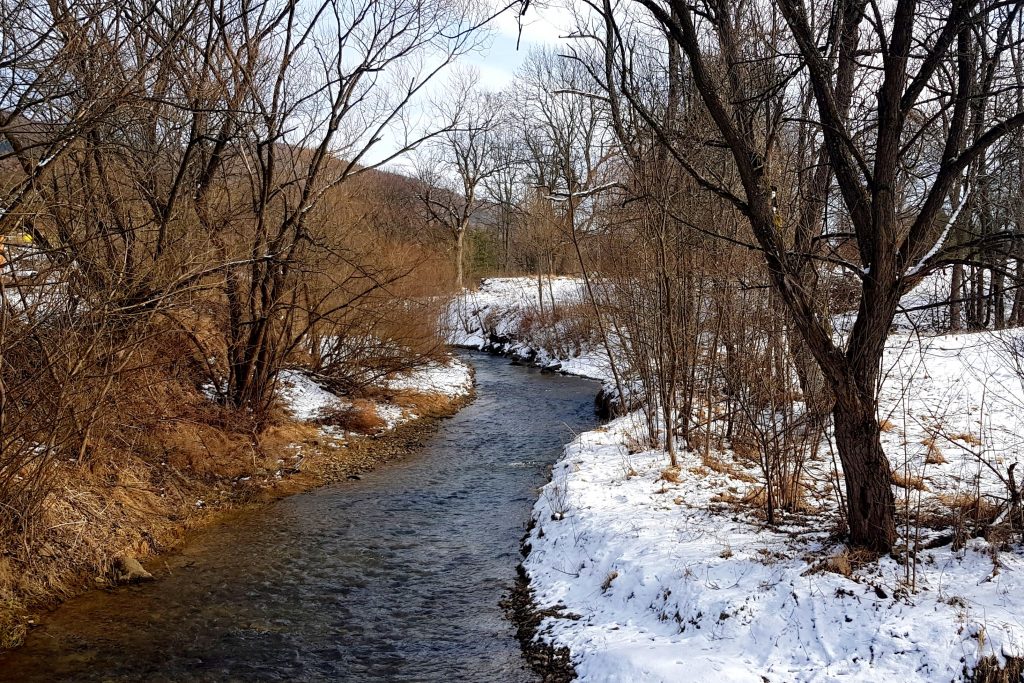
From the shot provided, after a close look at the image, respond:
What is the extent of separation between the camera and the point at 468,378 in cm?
1959

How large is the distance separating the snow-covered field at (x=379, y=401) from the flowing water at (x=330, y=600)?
11.2ft

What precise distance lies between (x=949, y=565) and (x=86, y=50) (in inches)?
314

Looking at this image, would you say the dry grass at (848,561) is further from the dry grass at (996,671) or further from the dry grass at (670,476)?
the dry grass at (670,476)

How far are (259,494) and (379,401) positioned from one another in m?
5.73

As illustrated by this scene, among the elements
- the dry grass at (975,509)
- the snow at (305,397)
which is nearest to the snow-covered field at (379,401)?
the snow at (305,397)

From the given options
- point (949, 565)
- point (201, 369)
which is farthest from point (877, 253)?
point (201, 369)

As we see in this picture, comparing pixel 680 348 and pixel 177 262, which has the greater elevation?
pixel 177 262

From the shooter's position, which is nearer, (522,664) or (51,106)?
(522,664)

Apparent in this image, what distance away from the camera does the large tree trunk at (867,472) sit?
511 centimetres

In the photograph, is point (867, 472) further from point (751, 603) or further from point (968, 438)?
point (968, 438)

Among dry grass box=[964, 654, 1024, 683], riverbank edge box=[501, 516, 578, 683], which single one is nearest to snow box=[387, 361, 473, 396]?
riverbank edge box=[501, 516, 578, 683]

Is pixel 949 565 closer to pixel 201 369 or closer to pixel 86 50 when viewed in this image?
pixel 86 50

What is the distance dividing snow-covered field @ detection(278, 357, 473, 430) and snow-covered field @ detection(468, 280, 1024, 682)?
647 centimetres

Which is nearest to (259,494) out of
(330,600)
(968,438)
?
(330,600)
